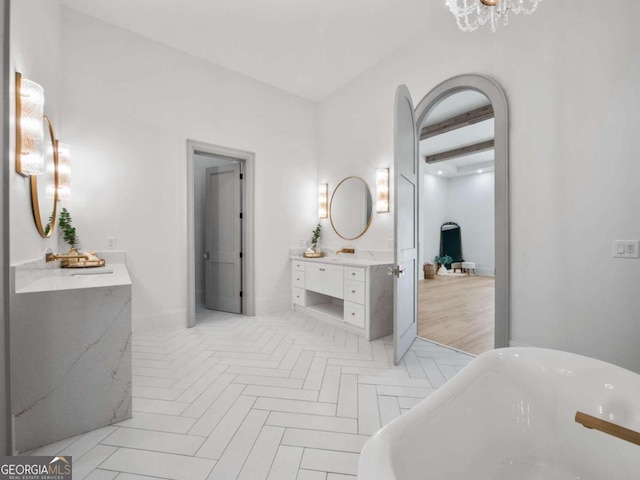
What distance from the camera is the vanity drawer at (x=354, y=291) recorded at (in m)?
3.29

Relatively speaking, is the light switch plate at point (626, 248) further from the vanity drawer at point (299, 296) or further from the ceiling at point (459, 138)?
the vanity drawer at point (299, 296)

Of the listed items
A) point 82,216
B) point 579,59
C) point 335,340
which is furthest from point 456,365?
point 82,216

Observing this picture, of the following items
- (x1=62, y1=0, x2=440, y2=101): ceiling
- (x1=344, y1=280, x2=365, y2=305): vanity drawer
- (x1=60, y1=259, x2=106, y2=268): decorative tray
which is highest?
(x1=62, y1=0, x2=440, y2=101): ceiling

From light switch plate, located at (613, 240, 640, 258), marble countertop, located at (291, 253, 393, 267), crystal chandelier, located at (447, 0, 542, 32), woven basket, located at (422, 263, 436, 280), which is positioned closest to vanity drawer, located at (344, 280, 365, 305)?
marble countertop, located at (291, 253, 393, 267)

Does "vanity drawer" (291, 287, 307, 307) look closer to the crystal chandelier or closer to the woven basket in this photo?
the crystal chandelier

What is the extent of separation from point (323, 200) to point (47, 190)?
3.22 metres

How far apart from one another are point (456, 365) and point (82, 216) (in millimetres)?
3906

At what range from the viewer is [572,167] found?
215cm

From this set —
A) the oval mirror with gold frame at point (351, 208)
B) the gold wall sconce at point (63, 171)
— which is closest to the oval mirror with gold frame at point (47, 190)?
the gold wall sconce at point (63, 171)

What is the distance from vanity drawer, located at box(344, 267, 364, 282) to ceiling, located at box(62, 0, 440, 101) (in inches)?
104

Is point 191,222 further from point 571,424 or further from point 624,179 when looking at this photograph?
point 624,179

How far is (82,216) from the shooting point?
9.80ft

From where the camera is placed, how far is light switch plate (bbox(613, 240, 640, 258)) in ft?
6.19

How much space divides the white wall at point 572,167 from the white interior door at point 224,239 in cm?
329
